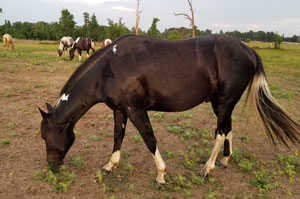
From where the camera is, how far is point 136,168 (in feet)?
11.9

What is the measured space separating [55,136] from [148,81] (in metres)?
1.43

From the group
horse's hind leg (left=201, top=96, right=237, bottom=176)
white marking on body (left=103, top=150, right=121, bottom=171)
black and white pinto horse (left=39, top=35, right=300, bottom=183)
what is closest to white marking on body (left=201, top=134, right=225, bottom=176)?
horse's hind leg (left=201, top=96, right=237, bottom=176)

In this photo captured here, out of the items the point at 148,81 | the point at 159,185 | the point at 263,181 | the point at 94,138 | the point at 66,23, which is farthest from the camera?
the point at 66,23

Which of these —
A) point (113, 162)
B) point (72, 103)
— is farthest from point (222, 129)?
point (72, 103)

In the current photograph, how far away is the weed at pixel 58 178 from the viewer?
301 cm

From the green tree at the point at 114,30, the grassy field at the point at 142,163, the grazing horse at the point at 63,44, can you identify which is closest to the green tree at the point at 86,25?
the green tree at the point at 114,30

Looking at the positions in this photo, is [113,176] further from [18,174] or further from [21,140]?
[21,140]

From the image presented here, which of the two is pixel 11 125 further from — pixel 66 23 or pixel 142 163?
pixel 66 23

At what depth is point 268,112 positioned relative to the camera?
137 inches

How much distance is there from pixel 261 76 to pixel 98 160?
2.91 m

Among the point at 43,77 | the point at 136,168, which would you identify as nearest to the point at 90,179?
the point at 136,168

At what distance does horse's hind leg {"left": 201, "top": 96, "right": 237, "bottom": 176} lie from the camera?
3286 millimetres

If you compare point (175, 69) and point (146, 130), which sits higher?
point (175, 69)

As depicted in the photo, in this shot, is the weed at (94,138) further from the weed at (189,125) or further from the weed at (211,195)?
the weed at (211,195)
